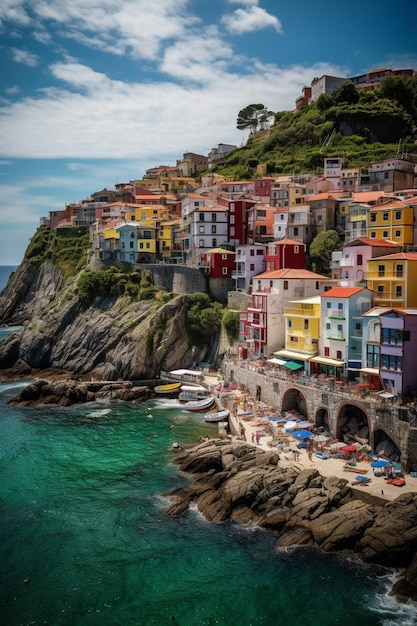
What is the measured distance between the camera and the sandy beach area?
90.7 feet

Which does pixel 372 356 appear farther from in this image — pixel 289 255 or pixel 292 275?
pixel 289 255

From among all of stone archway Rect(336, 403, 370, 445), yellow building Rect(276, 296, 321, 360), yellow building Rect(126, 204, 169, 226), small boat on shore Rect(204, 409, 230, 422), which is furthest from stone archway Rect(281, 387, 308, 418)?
yellow building Rect(126, 204, 169, 226)

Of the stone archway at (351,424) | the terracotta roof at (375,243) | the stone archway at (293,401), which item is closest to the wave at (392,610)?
the stone archway at (351,424)

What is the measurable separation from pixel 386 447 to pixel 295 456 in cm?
565

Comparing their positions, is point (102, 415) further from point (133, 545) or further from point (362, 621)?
point (362, 621)

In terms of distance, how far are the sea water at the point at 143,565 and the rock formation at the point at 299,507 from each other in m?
0.72

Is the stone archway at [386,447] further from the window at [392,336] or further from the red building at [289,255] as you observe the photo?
the red building at [289,255]

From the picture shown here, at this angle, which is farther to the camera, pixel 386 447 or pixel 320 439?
pixel 320 439

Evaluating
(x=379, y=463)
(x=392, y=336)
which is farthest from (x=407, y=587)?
(x=392, y=336)

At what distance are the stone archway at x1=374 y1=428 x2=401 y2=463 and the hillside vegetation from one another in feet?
179

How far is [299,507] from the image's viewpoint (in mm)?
26781

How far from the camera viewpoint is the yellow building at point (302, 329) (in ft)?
139

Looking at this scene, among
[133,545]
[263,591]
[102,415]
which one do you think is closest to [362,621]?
[263,591]

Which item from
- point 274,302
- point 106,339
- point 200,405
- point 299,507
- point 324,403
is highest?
point 274,302
